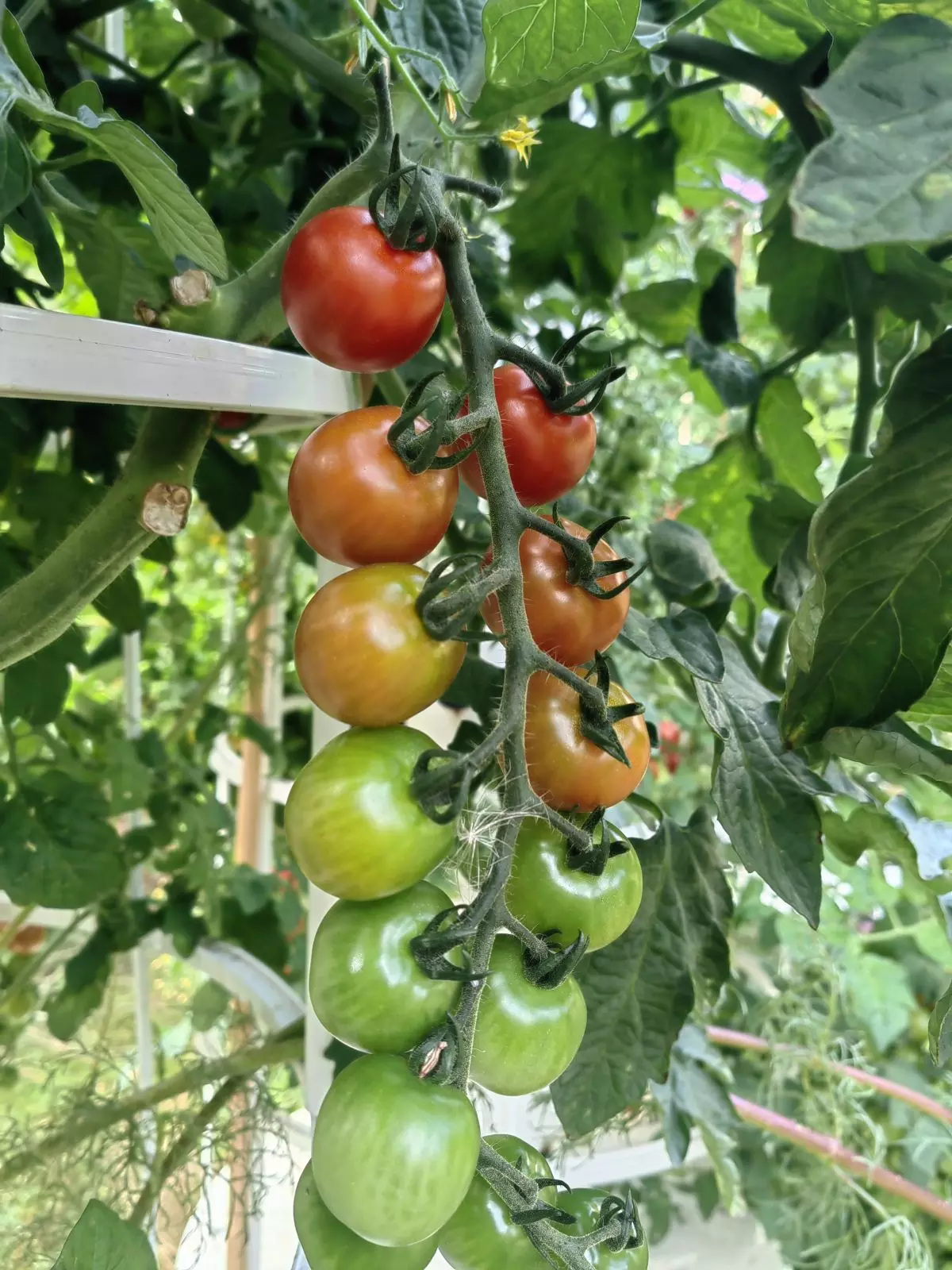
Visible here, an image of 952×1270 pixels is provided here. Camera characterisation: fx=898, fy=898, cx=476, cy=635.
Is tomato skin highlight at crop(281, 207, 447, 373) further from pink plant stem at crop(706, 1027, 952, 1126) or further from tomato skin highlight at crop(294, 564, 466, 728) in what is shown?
pink plant stem at crop(706, 1027, 952, 1126)

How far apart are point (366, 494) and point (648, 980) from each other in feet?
0.96

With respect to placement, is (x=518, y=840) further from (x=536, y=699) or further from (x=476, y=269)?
(x=476, y=269)

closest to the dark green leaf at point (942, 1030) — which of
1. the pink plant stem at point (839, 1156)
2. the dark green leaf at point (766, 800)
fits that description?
the dark green leaf at point (766, 800)

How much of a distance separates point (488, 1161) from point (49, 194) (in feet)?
1.22

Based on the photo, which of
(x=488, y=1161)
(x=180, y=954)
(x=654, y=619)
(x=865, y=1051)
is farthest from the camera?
(x=865, y=1051)

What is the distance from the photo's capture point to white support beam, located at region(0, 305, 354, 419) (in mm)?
236

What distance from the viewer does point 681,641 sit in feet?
1.25

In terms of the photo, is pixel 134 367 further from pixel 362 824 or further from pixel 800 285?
pixel 800 285

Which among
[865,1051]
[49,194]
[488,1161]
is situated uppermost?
[49,194]

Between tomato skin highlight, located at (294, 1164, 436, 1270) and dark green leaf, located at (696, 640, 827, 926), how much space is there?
18cm

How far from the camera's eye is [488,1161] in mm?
265

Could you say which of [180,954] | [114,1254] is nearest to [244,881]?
[180,954]

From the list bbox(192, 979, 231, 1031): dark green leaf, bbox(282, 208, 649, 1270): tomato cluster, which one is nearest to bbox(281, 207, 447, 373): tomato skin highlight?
bbox(282, 208, 649, 1270): tomato cluster

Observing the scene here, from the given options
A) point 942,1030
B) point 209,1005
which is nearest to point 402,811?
point 942,1030
